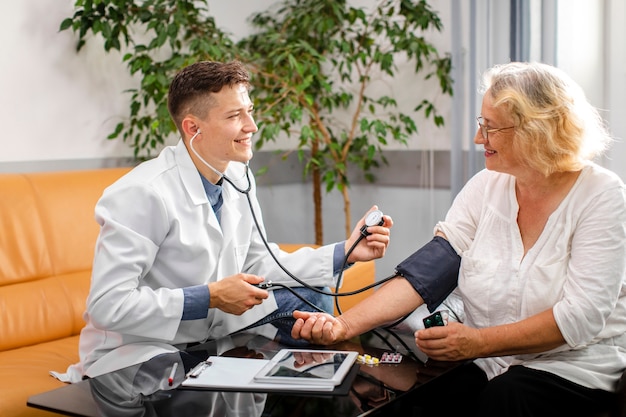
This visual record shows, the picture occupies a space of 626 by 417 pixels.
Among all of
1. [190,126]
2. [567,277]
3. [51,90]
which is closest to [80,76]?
[51,90]

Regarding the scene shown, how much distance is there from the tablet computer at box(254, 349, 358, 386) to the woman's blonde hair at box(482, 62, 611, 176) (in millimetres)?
588

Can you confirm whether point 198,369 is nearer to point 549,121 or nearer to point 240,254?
point 240,254

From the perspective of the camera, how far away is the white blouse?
140cm

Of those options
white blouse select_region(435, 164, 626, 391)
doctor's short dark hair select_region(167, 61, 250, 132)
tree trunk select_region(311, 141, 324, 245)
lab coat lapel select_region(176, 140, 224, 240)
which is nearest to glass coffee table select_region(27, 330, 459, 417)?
white blouse select_region(435, 164, 626, 391)

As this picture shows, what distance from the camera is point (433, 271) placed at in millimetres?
1654

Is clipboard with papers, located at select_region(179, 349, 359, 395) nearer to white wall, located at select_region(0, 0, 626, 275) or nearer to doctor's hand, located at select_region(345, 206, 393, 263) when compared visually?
doctor's hand, located at select_region(345, 206, 393, 263)

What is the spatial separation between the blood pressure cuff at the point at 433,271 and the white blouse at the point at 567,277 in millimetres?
37

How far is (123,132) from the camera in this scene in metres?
2.95

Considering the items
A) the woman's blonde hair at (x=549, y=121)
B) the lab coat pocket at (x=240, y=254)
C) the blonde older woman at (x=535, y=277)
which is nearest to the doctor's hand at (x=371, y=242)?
the blonde older woman at (x=535, y=277)

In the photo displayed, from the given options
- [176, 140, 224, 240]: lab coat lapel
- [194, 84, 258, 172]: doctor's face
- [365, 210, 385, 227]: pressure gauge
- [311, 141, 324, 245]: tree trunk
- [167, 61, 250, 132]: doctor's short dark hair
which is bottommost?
[311, 141, 324, 245]: tree trunk

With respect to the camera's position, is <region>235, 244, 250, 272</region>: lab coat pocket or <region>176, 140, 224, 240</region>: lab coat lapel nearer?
<region>176, 140, 224, 240</region>: lab coat lapel

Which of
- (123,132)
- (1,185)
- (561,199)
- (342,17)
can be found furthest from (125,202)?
(342,17)

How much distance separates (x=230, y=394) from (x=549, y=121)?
2.90 ft

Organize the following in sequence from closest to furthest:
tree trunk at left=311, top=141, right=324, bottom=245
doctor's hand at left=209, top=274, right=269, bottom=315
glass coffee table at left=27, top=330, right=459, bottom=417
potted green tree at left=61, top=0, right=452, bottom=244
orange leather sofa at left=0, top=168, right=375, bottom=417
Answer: glass coffee table at left=27, top=330, right=459, bottom=417, doctor's hand at left=209, top=274, right=269, bottom=315, orange leather sofa at left=0, top=168, right=375, bottom=417, potted green tree at left=61, top=0, right=452, bottom=244, tree trunk at left=311, top=141, right=324, bottom=245
